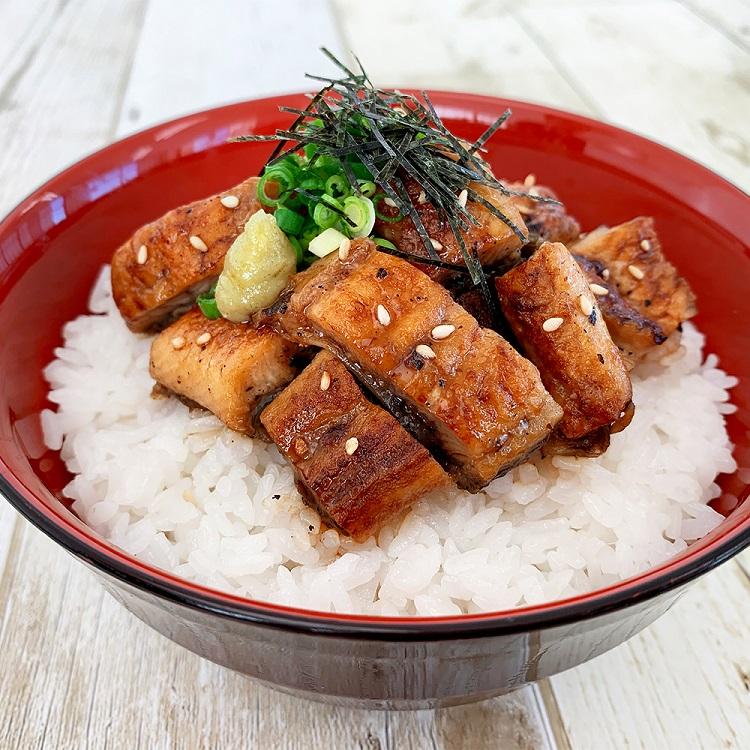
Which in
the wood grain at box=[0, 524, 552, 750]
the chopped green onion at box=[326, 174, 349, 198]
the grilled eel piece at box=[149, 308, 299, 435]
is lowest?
the wood grain at box=[0, 524, 552, 750]

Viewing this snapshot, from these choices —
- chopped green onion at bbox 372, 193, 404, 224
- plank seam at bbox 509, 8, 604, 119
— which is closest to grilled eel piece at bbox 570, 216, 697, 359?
chopped green onion at bbox 372, 193, 404, 224

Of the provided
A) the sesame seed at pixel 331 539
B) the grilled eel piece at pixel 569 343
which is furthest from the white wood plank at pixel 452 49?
the sesame seed at pixel 331 539

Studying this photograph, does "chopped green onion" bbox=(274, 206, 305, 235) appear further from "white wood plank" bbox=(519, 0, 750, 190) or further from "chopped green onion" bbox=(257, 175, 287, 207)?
"white wood plank" bbox=(519, 0, 750, 190)

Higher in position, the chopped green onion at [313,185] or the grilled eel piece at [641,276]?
the chopped green onion at [313,185]

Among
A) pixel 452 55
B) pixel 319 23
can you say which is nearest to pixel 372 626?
pixel 452 55

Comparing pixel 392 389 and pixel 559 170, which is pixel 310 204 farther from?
pixel 559 170

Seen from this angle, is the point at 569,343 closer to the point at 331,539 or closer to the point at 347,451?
the point at 347,451

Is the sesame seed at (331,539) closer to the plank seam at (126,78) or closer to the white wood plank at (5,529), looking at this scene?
the white wood plank at (5,529)
